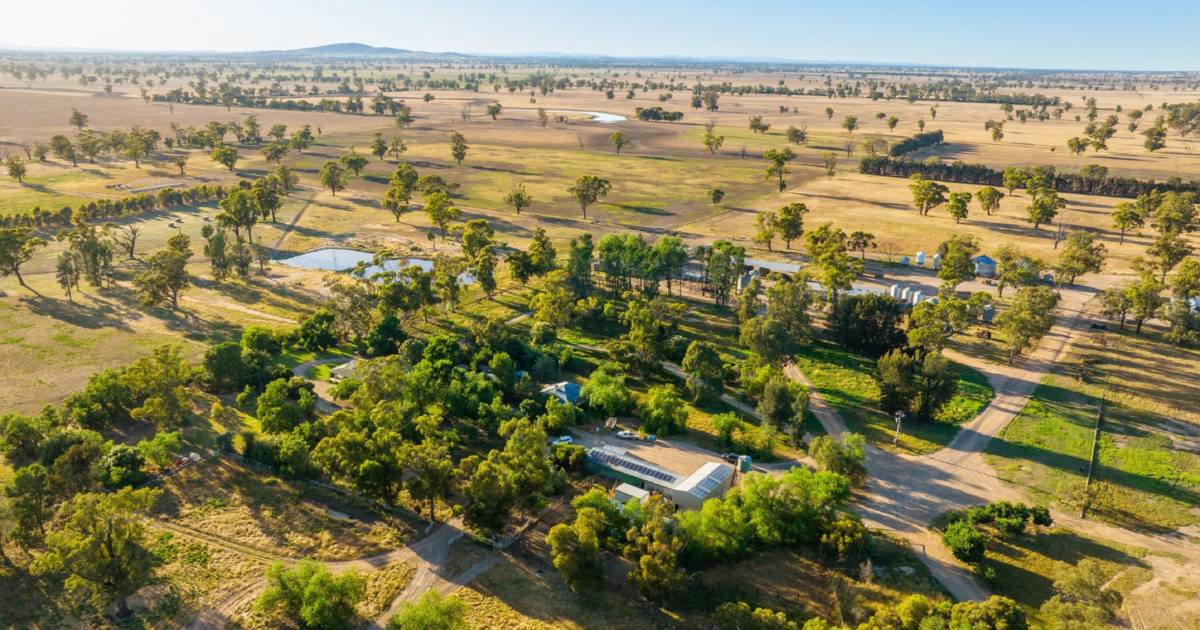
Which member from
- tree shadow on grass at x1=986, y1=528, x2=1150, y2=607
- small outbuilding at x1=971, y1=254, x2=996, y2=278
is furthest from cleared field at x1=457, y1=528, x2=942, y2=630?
small outbuilding at x1=971, y1=254, x2=996, y2=278

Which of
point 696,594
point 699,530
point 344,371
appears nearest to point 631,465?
point 699,530

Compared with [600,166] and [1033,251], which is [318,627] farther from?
[600,166]

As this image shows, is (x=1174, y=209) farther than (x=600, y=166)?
No

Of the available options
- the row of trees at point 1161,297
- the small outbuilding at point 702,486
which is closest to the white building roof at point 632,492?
the small outbuilding at point 702,486

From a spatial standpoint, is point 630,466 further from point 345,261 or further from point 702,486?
point 345,261

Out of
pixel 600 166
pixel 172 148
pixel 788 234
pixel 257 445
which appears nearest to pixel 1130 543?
pixel 257 445

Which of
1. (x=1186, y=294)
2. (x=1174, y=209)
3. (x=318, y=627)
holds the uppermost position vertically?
(x=1174, y=209)
